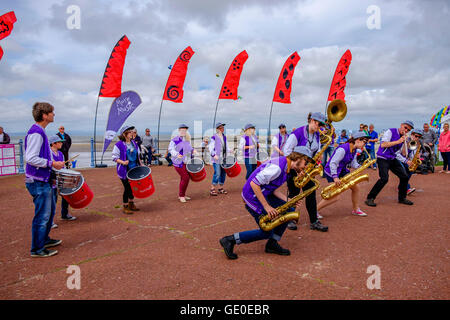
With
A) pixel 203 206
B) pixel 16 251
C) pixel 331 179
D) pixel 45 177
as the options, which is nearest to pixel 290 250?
pixel 331 179

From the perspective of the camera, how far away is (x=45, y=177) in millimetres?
3887

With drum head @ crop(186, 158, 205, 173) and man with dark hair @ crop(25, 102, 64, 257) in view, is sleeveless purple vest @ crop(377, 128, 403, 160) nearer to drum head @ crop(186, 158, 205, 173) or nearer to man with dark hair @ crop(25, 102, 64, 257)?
drum head @ crop(186, 158, 205, 173)

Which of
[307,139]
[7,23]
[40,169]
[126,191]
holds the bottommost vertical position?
[126,191]

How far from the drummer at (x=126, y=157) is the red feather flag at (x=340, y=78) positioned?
37.5 feet

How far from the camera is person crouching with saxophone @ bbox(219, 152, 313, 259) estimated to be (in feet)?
11.3

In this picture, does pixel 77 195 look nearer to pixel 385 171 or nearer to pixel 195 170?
pixel 195 170

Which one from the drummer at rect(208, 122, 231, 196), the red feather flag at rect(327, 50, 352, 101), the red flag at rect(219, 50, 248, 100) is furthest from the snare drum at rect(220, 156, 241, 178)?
the red feather flag at rect(327, 50, 352, 101)

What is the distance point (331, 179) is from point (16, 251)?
541 centimetres

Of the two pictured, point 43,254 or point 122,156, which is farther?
point 122,156

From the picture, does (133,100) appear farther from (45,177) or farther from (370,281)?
(370,281)

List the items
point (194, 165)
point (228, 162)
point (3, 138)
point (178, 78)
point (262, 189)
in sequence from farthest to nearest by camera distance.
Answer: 1. point (178, 78)
2. point (3, 138)
3. point (228, 162)
4. point (194, 165)
5. point (262, 189)

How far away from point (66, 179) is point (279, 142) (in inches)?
238

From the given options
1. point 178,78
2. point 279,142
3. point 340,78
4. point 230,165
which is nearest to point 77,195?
point 230,165

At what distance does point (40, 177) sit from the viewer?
12.6 feet
